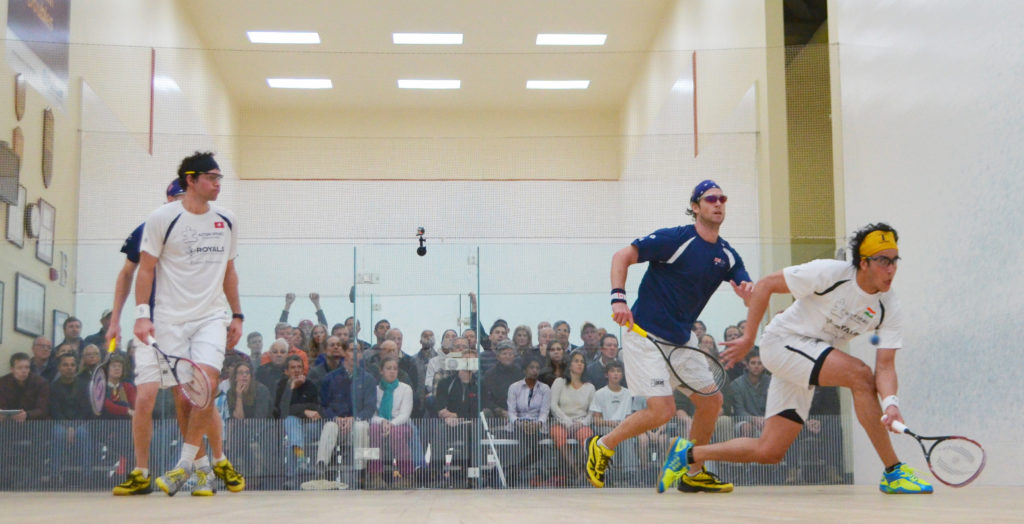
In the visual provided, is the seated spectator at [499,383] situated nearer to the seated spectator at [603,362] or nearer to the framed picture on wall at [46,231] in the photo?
the seated spectator at [603,362]

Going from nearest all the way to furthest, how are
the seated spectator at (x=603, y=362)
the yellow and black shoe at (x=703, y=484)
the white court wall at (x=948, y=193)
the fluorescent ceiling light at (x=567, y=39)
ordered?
the yellow and black shoe at (x=703, y=484)
the white court wall at (x=948, y=193)
the seated spectator at (x=603, y=362)
the fluorescent ceiling light at (x=567, y=39)

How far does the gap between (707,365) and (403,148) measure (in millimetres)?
3204

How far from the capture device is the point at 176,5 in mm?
10609

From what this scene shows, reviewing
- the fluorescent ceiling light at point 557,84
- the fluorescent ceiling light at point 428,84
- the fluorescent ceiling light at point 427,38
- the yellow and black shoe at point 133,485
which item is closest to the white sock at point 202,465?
the yellow and black shoe at point 133,485

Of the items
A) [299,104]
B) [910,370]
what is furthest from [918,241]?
[299,104]

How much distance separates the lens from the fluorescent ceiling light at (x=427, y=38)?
1170 centimetres

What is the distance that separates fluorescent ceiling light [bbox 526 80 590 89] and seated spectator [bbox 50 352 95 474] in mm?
6662

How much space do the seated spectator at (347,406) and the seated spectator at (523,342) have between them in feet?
2.83

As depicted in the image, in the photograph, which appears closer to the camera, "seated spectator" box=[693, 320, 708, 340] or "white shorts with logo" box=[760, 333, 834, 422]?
"white shorts with logo" box=[760, 333, 834, 422]

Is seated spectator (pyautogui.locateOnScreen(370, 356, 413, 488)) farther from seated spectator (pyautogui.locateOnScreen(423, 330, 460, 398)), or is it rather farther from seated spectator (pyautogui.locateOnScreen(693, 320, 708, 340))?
seated spectator (pyautogui.locateOnScreen(693, 320, 708, 340))

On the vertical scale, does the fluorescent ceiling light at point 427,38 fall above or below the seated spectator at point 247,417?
above

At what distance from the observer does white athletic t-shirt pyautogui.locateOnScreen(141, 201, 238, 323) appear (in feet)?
13.5

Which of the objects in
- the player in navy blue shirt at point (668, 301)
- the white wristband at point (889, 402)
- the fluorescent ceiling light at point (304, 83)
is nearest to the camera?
the white wristband at point (889, 402)

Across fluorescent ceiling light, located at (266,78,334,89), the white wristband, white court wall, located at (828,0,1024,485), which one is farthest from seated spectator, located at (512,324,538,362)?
fluorescent ceiling light, located at (266,78,334,89)
